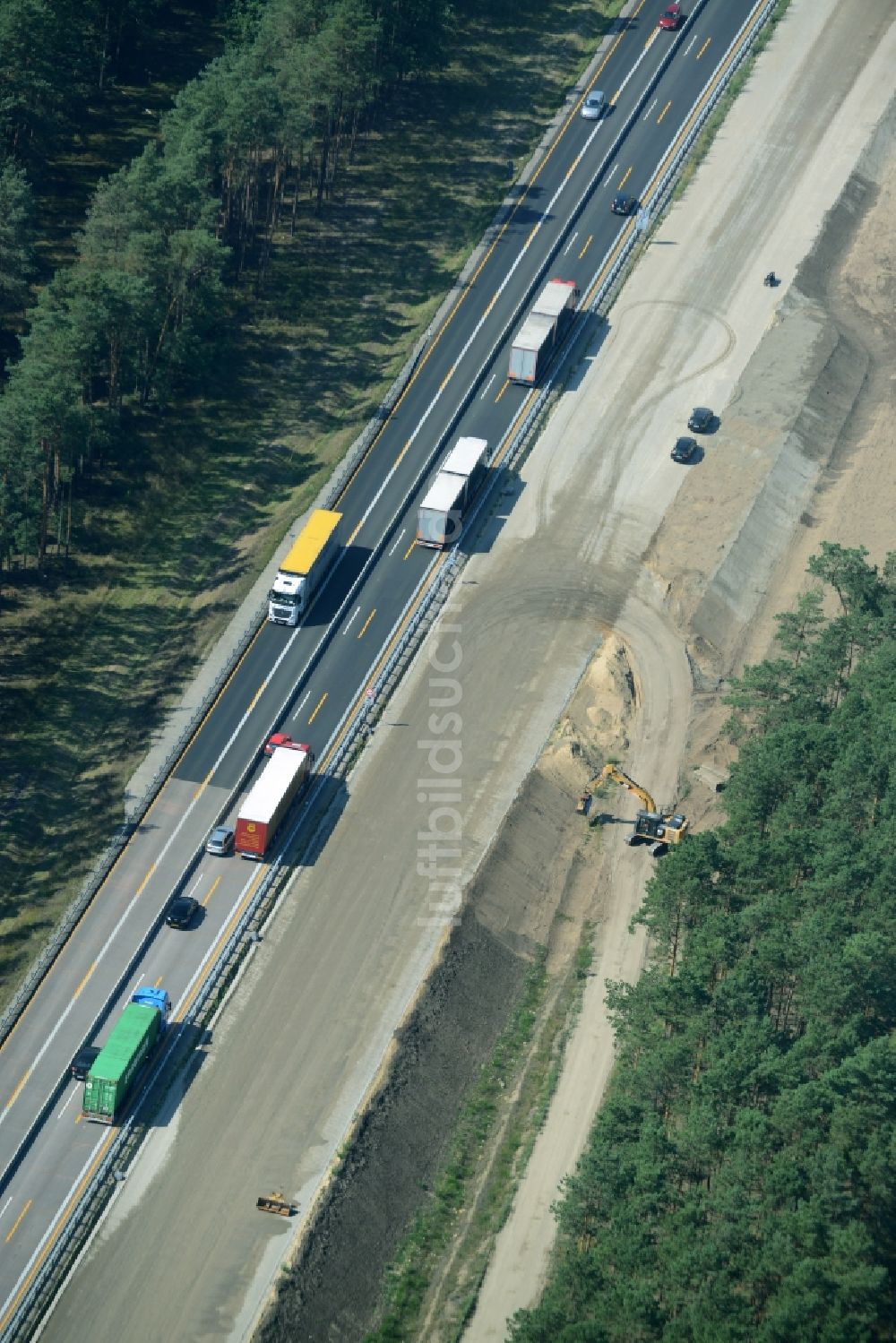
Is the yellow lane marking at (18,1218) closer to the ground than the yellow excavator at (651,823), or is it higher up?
closer to the ground

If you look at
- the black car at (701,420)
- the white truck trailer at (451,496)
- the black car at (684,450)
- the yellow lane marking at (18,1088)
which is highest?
the black car at (701,420)

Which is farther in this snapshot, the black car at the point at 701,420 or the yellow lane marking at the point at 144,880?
the black car at the point at 701,420

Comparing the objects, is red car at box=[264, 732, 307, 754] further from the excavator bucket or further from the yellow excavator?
the excavator bucket

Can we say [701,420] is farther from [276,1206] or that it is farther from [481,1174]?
[276,1206]

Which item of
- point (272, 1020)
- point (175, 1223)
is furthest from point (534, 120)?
point (175, 1223)

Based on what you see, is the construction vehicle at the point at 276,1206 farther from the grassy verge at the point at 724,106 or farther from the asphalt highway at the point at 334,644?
the grassy verge at the point at 724,106

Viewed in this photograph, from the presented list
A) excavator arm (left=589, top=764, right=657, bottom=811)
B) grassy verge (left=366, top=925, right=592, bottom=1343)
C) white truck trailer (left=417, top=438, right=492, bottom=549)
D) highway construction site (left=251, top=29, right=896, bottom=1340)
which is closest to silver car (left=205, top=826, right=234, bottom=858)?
highway construction site (left=251, top=29, right=896, bottom=1340)

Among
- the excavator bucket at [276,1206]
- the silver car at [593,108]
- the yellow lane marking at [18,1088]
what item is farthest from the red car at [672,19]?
the excavator bucket at [276,1206]
